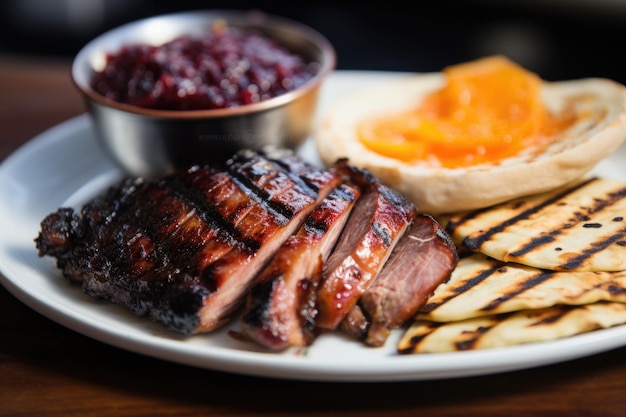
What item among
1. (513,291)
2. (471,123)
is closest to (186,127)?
(471,123)

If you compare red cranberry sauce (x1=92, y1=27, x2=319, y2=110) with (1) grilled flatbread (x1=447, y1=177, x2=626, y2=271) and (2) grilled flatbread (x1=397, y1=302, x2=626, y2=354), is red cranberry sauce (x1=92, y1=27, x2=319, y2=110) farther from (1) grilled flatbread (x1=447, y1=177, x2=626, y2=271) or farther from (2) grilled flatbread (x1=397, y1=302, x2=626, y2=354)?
(2) grilled flatbread (x1=397, y1=302, x2=626, y2=354)

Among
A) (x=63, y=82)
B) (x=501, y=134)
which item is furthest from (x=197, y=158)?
(x=63, y=82)

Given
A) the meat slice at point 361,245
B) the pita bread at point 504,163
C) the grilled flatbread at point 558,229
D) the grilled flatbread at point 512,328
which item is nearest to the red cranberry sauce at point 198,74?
the pita bread at point 504,163

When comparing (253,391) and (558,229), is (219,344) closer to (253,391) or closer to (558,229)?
(253,391)

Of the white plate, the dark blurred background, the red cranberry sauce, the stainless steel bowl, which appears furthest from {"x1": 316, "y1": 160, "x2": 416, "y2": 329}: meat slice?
the dark blurred background

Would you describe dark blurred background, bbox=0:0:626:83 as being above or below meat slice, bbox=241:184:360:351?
below
